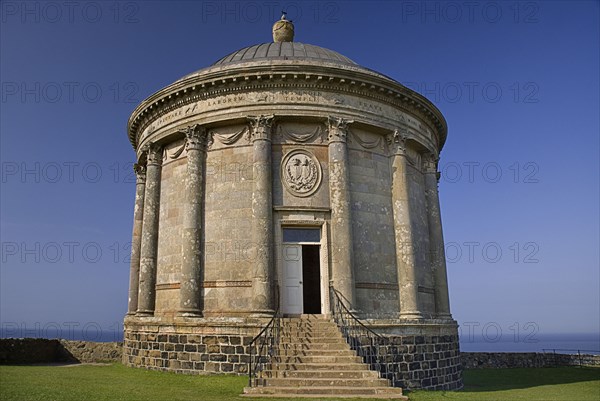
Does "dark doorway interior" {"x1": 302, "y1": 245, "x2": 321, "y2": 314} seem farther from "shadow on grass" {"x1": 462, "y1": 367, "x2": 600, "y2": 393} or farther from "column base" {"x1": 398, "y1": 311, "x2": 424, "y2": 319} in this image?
"shadow on grass" {"x1": 462, "y1": 367, "x2": 600, "y2": 393}

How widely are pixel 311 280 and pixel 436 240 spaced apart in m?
5.29

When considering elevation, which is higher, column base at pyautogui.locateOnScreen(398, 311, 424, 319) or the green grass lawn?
column base at pyautogui.locateOnScreen(398, 311, 424, 319)

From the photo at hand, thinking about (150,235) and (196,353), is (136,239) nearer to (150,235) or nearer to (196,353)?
(150,235)

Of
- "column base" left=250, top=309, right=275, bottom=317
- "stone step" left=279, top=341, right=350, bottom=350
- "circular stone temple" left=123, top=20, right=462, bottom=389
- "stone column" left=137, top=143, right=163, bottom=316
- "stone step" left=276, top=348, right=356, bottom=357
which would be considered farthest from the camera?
"stone column" left=137, top=143, right=163, bottom=316

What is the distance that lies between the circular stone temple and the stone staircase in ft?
5.63

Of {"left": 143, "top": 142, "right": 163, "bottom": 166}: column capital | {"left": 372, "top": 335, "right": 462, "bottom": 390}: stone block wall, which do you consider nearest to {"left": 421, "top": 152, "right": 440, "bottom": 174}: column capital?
{"left": 372, "top": 335, "right": 462, "bottom": 390}: stone block wall

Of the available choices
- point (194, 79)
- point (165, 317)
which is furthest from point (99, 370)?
point (194, 79)

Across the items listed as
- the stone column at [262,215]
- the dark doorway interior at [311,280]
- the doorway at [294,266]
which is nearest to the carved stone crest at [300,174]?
the stone column at [262,215]

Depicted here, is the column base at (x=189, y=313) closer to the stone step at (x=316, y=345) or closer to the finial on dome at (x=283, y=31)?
the stone step at (x=316, y=345)

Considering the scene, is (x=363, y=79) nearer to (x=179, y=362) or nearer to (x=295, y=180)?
(x=295, y=180)

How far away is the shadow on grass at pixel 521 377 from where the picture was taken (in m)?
17.8

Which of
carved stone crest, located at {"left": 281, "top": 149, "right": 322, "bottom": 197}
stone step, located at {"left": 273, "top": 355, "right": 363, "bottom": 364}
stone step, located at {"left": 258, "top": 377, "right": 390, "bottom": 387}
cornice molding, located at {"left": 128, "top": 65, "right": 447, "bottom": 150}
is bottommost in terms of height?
stone step, located at {"left": 258, "top": 377, "right": 390, "bottom": 387}

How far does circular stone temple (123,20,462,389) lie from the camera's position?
1620 cm

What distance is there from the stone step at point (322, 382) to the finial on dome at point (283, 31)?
1686cm
